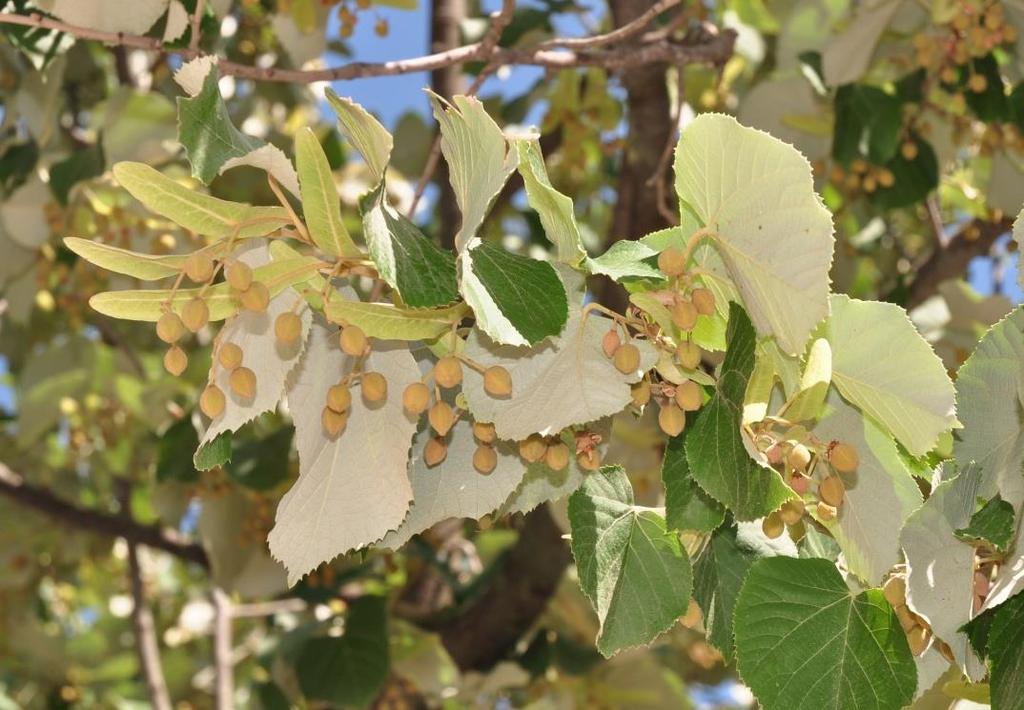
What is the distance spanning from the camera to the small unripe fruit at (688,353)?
0.82 m

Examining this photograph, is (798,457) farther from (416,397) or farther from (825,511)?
(416,397)

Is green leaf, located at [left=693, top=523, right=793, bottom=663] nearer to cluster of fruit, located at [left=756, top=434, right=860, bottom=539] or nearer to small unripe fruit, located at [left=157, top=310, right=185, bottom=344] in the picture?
cluster of fruit, located at [left=756, top=434, right=860, bottom=539]

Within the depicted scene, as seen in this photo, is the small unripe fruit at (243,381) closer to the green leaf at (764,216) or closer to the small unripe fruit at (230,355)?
the small unripe fruit at (230,355)

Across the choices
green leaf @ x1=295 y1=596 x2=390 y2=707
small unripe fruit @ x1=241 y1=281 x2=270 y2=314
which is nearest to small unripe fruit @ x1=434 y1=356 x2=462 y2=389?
small unripe fruit @ x1=241 y1=281 x2=270 y2=314

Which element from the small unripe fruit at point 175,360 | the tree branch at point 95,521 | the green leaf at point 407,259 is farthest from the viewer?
the tree branch at point 95,521

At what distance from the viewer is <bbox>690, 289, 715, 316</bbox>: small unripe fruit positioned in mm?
802

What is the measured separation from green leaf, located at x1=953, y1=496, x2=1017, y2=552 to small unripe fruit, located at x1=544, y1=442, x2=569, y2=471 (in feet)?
0.84

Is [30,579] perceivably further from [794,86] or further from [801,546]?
[801,546]

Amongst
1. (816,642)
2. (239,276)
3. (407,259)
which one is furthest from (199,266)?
(816,642)

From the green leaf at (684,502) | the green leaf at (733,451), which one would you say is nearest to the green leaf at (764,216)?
the green leaf at (733,451)

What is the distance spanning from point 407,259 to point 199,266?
5.0 inches

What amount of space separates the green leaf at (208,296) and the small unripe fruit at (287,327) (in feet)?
0.06

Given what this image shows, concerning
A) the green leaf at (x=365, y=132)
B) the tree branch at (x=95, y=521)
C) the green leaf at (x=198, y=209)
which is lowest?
the tree branch at (x=95, y=521)

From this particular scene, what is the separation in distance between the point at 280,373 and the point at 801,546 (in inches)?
15.3
